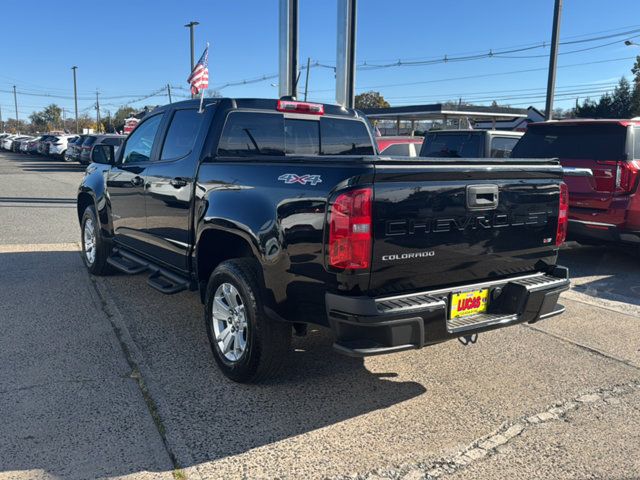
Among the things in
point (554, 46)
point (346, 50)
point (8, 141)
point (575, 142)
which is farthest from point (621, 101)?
point (8, 141)

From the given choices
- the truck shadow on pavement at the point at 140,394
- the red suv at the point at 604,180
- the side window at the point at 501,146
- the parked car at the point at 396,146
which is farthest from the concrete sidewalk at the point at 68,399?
the parked car at the point at 396,146

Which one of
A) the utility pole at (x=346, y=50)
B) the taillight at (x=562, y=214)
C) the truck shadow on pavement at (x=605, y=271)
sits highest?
the utility pole at (x=346, y=50)

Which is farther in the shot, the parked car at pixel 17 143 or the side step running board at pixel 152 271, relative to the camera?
the parked car at pixel 17 143

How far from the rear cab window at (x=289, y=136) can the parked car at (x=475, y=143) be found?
6.08 m

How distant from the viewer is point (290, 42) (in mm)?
14453

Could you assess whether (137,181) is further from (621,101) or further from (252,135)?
(621,101)

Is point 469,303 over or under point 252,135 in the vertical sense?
under

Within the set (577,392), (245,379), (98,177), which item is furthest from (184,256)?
(577,392)

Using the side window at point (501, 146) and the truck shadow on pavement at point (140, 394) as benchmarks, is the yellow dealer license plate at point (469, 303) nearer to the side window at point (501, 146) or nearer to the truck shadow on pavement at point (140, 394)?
the truck shadow on pavement at point (140, 394)

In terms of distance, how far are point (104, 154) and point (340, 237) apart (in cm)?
403

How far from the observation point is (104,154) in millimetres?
6148

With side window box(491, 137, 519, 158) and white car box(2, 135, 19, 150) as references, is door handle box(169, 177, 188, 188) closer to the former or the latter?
side window box(491, 137, 519, 158)

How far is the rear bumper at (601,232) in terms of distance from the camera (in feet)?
23.1

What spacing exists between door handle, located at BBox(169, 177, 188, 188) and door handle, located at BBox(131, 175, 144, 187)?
2.51 ft
